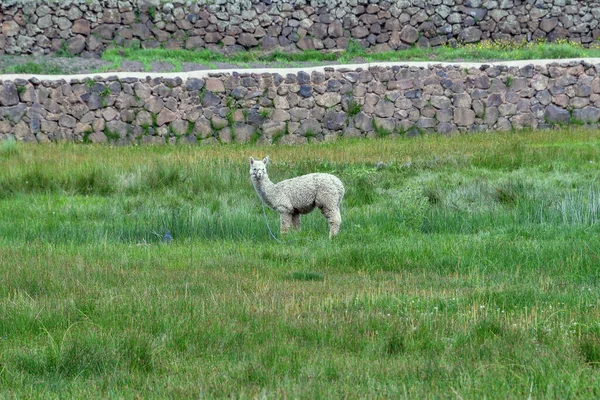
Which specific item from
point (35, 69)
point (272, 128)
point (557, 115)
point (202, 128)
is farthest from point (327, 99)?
point (35, 69)

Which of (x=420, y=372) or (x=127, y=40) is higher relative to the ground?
(x=420, y=372)

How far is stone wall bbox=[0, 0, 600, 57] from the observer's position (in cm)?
2794

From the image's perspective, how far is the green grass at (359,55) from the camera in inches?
1070

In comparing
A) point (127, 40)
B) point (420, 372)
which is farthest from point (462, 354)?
point (127, 40)

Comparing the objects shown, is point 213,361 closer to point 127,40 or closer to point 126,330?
point 126,330

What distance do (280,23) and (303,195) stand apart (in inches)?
723

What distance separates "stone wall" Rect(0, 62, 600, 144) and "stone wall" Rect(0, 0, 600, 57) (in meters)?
4.92

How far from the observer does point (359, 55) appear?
28.6 metres

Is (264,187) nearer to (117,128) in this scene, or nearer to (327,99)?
(117,128)

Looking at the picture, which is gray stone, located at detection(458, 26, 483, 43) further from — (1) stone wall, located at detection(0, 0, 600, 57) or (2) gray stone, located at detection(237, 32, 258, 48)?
(2) gray stone, located at detection(237, 32, 258, 48)

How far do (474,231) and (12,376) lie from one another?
6.86 metres

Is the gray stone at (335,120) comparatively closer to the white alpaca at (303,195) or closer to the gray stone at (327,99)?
the gray stone at (327,99)

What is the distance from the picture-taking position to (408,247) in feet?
33.6

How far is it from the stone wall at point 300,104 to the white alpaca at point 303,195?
466 inches
